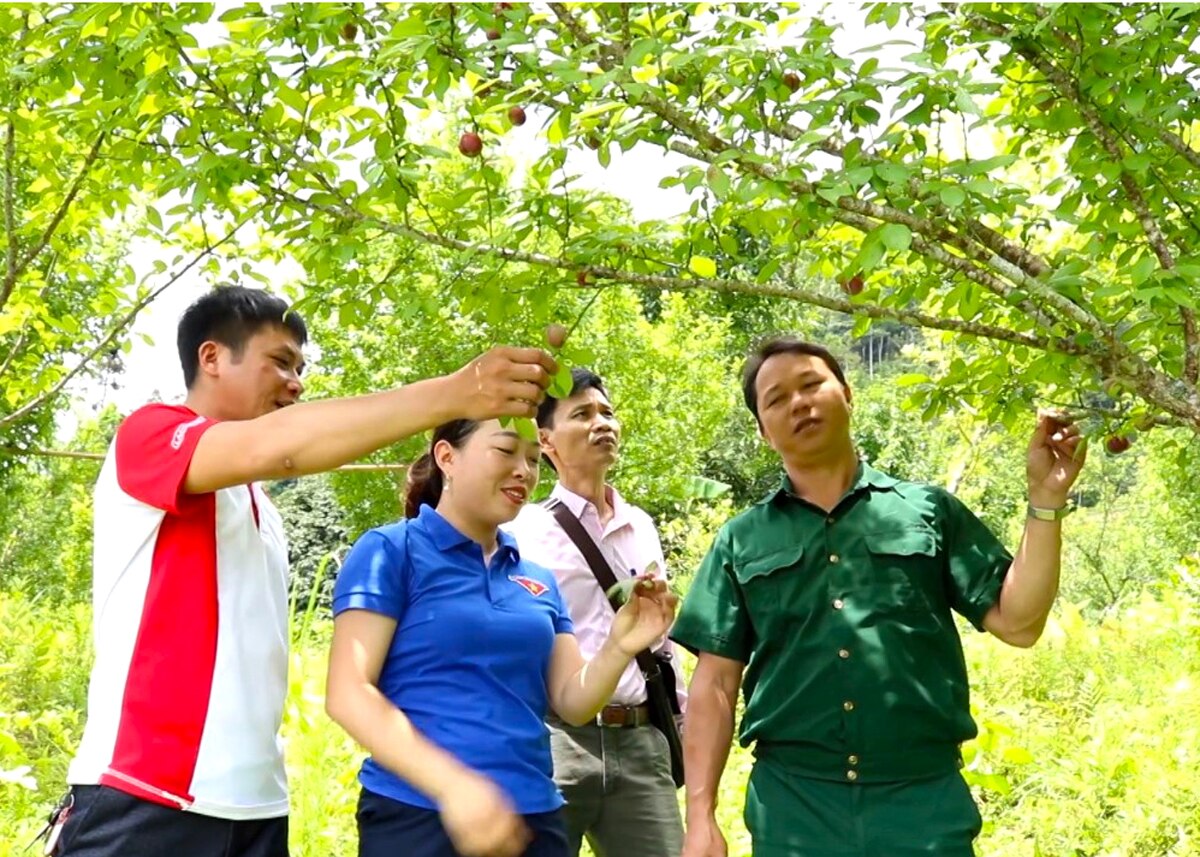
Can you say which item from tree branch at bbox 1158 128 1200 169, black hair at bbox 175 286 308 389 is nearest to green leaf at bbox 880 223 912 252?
tree branch at bbox 1158 128 1200 169

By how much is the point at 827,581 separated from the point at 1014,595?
348mm

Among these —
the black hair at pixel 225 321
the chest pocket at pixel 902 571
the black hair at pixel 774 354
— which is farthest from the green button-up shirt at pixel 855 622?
the black hair at pixel 225 321

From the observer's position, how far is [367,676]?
2.35m

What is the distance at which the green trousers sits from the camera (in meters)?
2.46

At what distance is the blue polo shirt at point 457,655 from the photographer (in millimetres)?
2369

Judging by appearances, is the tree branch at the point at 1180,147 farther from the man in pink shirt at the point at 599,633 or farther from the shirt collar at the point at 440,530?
the shirt collar at the point at 440,530

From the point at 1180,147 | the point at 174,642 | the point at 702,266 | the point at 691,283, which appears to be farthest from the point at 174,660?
the point at 1180,147

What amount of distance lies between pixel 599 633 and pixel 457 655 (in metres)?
0.82

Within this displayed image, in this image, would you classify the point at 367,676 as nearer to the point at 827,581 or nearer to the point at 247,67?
the point at 827,581

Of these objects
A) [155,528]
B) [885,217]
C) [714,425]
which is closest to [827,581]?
[885,217]

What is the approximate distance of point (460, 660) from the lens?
7.92 feet

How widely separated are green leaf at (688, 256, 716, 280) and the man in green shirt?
0.81 ft

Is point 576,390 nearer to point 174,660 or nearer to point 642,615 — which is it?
point 642,615

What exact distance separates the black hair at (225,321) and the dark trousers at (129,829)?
68 centimetres
